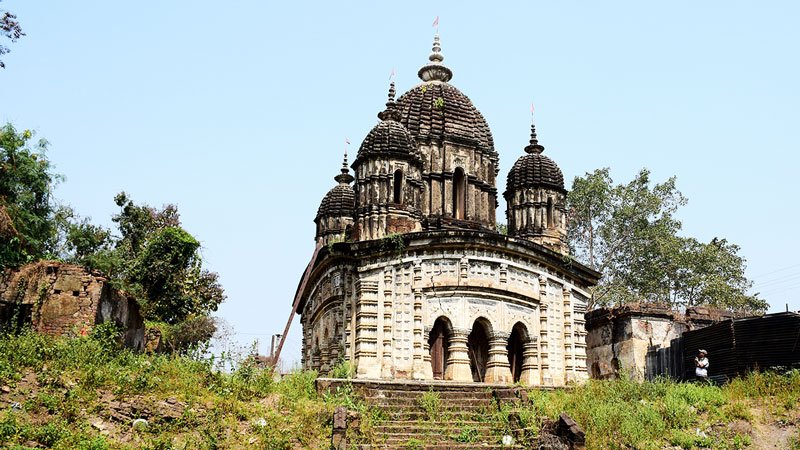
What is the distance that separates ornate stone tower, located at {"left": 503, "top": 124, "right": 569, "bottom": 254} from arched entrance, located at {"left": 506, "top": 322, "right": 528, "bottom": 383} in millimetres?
4699

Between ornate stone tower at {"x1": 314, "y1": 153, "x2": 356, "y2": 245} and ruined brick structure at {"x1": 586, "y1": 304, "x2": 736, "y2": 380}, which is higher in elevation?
ornate stone tower at {"x1": 314, "y1": 153, "x2": 356, "y2": 245}

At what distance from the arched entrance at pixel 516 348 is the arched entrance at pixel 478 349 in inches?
28.6

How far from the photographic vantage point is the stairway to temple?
12992 millimetres

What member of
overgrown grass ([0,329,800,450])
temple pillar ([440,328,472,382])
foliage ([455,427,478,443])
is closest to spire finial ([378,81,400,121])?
temple pillar ([440,328,472,382])

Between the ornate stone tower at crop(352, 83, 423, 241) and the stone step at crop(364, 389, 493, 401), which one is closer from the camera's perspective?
the stone step at crop(364, 389, 493, 401)

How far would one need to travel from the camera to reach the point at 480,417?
14477 mm

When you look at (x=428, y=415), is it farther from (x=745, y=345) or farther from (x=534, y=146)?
(x=534, y=146)

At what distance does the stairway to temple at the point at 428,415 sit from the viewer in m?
13.0

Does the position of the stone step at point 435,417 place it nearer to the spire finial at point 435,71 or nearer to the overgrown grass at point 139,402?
the overgrown grass at point 139,402

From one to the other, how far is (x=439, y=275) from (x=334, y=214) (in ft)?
36.8

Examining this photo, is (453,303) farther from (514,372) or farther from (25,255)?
(25,255)

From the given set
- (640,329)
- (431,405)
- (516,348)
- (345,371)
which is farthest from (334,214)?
(431,405)

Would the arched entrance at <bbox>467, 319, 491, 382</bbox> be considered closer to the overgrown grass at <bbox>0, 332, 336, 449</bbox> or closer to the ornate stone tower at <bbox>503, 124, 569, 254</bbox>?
the ornate stone tower at <bbox>503, 124, 569, 254</bbox>

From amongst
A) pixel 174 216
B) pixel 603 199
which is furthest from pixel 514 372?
pixel 174 216
